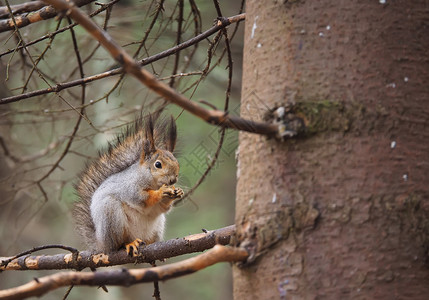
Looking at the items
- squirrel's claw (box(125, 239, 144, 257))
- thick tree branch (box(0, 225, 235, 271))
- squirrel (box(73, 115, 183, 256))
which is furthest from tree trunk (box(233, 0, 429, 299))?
squirrel (box(73, 115, 183, 256))

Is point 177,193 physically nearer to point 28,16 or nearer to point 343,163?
point 28,16

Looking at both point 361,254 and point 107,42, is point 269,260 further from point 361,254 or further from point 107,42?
point 107,42

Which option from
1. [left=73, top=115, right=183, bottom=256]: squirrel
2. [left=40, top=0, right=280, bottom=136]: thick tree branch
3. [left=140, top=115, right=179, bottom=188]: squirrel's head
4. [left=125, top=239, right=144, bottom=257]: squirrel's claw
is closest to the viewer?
[left=40, top=0, right=280, bottom=136]: thick tree branch

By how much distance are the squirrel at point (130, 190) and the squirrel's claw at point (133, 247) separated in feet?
0.05

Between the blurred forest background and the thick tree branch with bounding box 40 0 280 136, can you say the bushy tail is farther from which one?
the thick tree branch with bounding box 40 0 280 136

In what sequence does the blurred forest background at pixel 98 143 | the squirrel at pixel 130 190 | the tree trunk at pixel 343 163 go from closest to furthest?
the tree trunk at pixel 343 163
the squirrel at pixel 130 190
the blurred forest background at pixel 98 143

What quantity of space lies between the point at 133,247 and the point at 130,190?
402 millimetres

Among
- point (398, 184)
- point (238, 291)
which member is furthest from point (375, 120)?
point (238, 291)

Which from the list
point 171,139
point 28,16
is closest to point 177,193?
point 171,139

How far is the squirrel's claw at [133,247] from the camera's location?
212 cm

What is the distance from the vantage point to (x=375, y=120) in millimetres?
1008

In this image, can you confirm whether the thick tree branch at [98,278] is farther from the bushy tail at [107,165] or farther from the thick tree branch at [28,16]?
the bushy tail at [107,165]

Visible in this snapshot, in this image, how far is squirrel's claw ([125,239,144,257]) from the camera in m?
2.12

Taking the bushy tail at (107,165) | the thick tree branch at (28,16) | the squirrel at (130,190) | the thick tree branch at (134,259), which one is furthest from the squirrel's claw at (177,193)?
the thick tree branch at (28,16)
